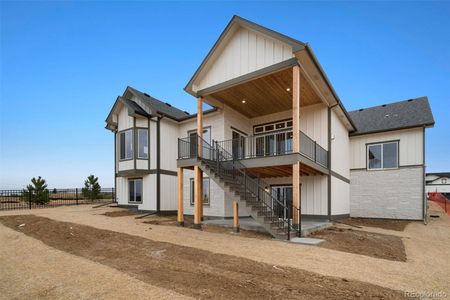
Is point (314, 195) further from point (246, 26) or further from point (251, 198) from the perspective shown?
point (246, 26)

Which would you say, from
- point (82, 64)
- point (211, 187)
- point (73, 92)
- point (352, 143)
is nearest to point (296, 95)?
point (211, 187)

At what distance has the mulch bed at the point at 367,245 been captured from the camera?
7178 millimetres

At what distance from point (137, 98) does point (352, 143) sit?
15638 millimetres

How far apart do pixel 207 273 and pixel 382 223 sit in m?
13.7

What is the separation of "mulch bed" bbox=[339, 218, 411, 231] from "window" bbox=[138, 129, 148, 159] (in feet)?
43.3

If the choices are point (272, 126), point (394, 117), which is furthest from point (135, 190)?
point (394, 117)

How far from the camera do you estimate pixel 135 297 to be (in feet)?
12.7

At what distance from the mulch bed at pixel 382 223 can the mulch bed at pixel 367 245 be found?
385cm

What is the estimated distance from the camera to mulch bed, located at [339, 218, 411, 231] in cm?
1310

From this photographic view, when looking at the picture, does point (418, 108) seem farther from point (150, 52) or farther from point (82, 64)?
point (82, 64)

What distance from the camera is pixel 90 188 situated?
994 inches

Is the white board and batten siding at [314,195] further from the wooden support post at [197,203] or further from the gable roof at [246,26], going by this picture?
the gable roof at [246,26]

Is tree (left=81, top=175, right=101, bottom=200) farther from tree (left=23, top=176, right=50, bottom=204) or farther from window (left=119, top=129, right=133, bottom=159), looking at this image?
window (left=119, top=129, right=133, bottom=159)

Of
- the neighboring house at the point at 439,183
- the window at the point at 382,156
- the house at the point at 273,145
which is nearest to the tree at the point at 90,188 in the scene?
the house at the point at 273,145
